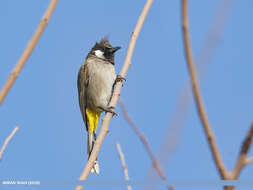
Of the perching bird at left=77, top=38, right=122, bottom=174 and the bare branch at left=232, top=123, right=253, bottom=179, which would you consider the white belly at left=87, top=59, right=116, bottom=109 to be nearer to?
the perching bird at left=77, top=38, right=122, bottom=174

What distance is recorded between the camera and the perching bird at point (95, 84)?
5716mm

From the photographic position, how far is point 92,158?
1743 mm

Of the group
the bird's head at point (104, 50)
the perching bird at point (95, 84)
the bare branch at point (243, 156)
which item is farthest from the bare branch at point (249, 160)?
the bird's head at point (104, 50)

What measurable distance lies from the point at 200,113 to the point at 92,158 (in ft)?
3.29

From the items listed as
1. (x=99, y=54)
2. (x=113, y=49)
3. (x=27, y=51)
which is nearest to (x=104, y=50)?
(x=99, y=54)

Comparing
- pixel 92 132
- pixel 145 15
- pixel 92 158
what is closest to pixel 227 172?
pixel 92 158

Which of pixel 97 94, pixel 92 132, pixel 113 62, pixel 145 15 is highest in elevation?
pixel 145 15

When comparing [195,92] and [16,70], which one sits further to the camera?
[16,70]

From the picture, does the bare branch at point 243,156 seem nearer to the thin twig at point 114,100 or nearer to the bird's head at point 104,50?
the thin twig at point 114,100

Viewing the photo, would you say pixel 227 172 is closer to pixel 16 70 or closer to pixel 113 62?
pixel 16 70

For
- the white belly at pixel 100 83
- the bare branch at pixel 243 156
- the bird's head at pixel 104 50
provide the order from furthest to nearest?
the bird's head at pixel 104 50 < the white belly at pixel 100 83 < the bare branch at pixel 243 156

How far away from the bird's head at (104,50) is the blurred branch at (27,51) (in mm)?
5204

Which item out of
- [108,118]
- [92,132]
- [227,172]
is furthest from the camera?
[92,132]

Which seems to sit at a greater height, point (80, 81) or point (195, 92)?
point (195, 92)
